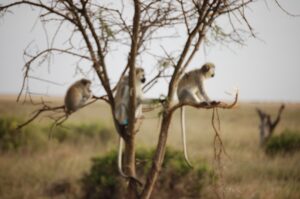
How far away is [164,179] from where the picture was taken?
17.4ft

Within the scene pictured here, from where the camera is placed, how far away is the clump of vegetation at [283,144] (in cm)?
924

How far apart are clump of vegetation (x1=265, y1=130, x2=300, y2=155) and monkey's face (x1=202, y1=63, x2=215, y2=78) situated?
6843mm

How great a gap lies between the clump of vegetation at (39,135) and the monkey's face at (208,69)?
549 cm

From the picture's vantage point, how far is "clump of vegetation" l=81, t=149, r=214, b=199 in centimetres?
529

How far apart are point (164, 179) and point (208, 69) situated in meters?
2.76

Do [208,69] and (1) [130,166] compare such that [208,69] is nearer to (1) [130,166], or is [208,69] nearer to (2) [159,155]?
(2) [159,155]

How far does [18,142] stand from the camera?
9547mm

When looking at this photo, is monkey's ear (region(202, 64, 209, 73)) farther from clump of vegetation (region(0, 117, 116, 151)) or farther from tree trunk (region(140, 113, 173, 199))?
clump of vegetation (region(0, 117, 116, 151))

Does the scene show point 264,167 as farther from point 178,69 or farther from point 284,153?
point 178,69

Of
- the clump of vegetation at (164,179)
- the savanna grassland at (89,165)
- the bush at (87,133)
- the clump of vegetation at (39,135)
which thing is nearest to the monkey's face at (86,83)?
the savanna grassland at (89,165)

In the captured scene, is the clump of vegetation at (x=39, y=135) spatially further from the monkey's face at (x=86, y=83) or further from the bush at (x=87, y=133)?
the monkey's face at (x=86, y=83)

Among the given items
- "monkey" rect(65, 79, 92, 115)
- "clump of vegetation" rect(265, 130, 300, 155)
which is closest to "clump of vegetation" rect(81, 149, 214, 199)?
"monkey" rect(65, 79, 92, 115)

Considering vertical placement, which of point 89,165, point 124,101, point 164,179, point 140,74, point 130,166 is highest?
point 140,74

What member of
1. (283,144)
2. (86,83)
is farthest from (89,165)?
(86,83)
